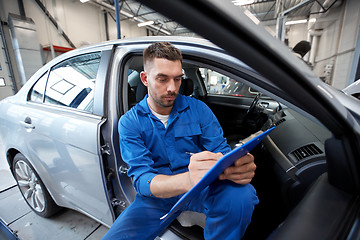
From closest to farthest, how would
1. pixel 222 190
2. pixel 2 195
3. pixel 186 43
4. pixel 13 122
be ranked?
pixel 222 190
pixel 186 43
pixel 13 122
pixel 2 195

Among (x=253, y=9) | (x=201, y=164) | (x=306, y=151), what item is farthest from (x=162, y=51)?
(x=253, y=9)

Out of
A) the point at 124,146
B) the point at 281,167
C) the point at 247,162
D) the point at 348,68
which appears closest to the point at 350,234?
the point at 247,162

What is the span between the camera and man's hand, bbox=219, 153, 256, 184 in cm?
63

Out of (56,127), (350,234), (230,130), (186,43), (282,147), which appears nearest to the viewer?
(350,234)

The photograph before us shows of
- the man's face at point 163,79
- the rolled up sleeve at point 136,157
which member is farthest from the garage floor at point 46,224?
the man's face at point 163,79

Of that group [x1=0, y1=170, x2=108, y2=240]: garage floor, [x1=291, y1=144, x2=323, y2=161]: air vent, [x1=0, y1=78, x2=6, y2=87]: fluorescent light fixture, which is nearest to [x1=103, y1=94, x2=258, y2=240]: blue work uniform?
[x1=291, y1=144, x2=323, y2=161]: air vent

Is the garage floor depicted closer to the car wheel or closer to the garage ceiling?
the car wheel

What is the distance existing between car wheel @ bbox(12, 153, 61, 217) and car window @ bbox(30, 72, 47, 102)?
597 millimetres

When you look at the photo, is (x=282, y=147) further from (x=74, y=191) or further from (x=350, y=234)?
(x=74, y=191)

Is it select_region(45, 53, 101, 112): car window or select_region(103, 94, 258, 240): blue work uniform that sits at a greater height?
select_region(45, 53, 101, 112): car window

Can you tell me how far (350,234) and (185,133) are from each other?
2.65 feet

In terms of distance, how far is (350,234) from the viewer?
1.49 ft

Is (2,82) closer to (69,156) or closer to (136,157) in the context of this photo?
(69,156)

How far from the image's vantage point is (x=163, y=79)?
110cm
